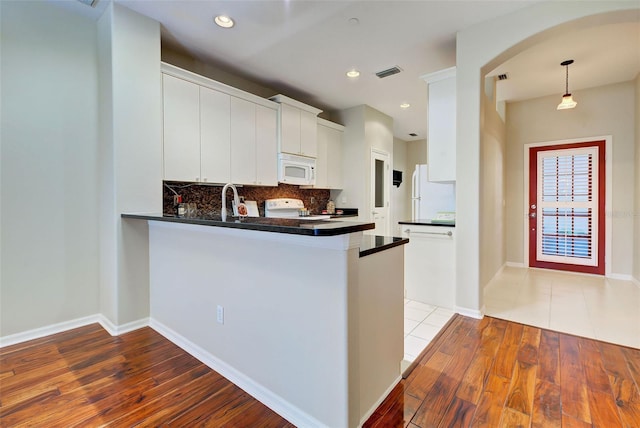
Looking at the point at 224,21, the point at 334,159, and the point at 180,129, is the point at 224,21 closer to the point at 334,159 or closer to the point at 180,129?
the point at 180,129

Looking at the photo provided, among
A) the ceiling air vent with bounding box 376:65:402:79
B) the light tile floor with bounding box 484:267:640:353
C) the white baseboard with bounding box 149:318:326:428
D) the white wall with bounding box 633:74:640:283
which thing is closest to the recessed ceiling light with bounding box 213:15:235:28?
the ceiling air vent with bounding box 376:65:402:79

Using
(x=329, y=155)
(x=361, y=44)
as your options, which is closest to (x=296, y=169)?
(x=329, y=155)

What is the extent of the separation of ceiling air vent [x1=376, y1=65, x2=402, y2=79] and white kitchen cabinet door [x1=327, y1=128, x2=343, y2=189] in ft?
4.74

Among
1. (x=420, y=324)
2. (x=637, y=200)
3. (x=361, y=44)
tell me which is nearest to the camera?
(x=420, y=324)

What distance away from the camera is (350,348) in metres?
1.35

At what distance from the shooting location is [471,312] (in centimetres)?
290

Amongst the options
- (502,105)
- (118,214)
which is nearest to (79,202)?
(118,214)

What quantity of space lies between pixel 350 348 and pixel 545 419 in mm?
1164

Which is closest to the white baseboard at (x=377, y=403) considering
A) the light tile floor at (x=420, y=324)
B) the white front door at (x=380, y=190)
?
the light tile floor at (x=420, y=324)

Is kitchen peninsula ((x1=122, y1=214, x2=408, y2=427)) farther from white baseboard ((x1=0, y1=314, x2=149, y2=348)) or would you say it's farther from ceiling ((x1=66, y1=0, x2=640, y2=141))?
ceiling ((x1=66, y1=0, x2=640, y2=141))

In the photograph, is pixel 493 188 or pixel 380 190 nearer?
pixel 493 188

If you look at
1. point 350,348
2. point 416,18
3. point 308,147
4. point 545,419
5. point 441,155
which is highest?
point 416,18

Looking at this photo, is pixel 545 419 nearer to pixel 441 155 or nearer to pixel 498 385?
pixel 498 385

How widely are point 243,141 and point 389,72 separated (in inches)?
82.3
